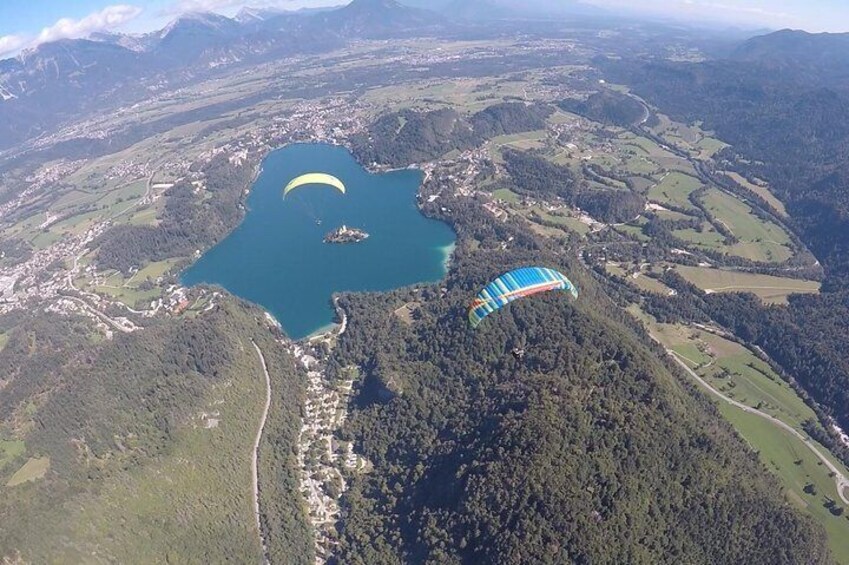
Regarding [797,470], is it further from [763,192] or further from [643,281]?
[763,192]

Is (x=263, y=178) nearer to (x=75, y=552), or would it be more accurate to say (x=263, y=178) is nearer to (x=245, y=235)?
(x=245, y=235)

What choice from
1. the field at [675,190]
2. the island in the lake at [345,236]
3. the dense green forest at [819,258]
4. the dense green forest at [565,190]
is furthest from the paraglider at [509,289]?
the field at [675,190]

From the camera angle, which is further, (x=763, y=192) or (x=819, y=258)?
(x=763, y=192)

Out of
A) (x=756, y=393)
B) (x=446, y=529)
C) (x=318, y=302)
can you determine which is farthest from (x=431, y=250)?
(x=446, y=529)

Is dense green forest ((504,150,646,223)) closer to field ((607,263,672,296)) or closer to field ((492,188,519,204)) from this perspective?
field ((492,188,519,204))

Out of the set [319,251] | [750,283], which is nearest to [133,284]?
[319,251]

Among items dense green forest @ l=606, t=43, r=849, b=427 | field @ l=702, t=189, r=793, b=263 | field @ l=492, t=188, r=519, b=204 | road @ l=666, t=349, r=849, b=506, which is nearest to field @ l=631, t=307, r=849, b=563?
road @ l=666, t=349, r=849, b=506
